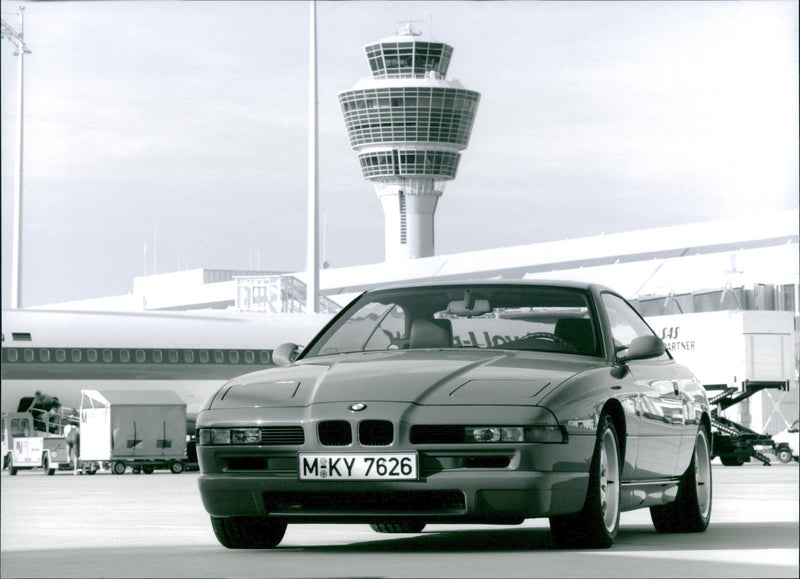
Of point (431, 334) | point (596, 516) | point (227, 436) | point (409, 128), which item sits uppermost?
point (409, 128)

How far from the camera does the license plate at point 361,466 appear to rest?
8.62 m

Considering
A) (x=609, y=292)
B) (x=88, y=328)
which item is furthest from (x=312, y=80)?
(x=609, y=292)

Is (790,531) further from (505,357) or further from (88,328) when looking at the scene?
(88,328)

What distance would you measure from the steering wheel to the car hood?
20 centimetres

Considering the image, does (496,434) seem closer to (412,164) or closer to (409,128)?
(409,128)

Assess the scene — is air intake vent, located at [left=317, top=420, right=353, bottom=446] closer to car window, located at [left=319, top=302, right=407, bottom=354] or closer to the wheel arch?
car window, located at [left=319, top=302, right=407, bottom=354]

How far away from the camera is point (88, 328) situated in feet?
143

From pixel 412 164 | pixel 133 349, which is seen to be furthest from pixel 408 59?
pixel 133 349

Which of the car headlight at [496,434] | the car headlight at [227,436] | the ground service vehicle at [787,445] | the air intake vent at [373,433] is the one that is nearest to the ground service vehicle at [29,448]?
the ground service vehicle at [787,445]

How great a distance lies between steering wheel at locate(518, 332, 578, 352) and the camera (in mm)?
9922

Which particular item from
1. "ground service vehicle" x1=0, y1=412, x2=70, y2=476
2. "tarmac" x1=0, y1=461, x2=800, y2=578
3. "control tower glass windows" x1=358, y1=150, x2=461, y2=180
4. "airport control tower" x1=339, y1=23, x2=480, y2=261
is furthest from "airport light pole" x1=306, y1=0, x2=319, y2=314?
"control tower glass windows" x1=358, y1=150, x2=461, y2=180

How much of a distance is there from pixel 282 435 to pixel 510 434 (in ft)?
4.19

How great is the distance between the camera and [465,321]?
10461 millimetres

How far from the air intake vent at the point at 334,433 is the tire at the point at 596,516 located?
49.0 inches
